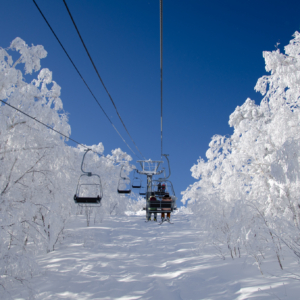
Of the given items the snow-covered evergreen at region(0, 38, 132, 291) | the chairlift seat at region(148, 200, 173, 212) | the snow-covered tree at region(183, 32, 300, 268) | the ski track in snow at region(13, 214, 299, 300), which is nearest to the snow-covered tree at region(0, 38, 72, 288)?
the snow-covered evergreen at region(0, 38, 132, 291)

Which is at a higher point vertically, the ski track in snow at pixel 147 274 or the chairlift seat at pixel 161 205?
the chairlift seat at pixel 161 205

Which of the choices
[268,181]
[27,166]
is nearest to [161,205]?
[268,181]

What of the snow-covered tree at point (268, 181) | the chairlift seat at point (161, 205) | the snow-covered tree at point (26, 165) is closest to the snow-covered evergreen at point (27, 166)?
the snow-covered tree at point (26, 165)

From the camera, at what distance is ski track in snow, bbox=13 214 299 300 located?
24.7 ft

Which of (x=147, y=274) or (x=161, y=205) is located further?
(x=161, y=205)

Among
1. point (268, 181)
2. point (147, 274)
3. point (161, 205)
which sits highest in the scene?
point (268, 181)

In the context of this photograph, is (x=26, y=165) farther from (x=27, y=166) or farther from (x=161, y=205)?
(x=161, y=205)

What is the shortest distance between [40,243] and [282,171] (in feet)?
36.1

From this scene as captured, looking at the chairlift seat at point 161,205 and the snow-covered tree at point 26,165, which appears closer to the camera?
the snow-covered tree at point 26,165

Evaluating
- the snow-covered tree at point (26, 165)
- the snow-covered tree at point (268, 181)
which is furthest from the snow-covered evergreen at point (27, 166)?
the snow-covered tree at point (268, 181)

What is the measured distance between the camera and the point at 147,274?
31.9 feet

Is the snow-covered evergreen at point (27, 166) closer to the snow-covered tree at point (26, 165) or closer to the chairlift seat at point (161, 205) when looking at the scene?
the snow-covered tree at point (26, 165)

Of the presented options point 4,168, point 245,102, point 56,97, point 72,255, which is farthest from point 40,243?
point 245,102

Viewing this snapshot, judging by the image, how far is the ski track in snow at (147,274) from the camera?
24.7ft
